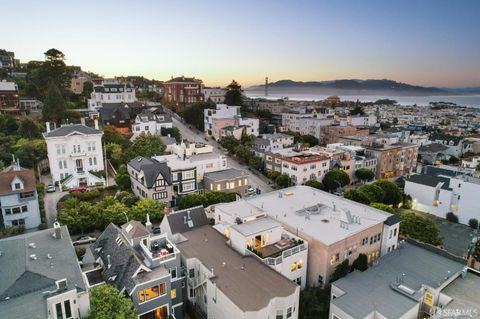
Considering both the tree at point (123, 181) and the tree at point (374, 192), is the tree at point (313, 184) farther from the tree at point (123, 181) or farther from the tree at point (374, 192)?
the tree at point (123, 181)

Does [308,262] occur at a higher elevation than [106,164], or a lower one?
lower

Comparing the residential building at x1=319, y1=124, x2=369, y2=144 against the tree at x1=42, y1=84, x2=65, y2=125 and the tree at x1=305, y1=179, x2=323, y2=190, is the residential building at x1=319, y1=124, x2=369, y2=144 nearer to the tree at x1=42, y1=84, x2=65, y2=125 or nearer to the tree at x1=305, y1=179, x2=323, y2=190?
the tree at x1=305, y1=179, x2=323, y2=190

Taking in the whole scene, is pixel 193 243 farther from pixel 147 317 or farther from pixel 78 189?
pixel 78 189

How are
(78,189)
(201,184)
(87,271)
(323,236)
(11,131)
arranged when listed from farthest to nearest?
(11,131) < (201,184) < (78,189) < (323,236) < (87,271)

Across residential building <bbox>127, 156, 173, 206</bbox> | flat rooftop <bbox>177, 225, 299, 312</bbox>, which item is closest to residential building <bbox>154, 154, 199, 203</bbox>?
residential building <bbox>127, 156, 173, 206</bbox>

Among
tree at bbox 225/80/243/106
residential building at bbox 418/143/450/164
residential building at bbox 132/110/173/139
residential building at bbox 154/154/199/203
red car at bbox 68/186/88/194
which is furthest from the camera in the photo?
tree at bbox 225/80/243/106

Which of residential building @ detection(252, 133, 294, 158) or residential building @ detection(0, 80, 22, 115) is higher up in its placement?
residential building @ detection(0, 80, 22, 115)

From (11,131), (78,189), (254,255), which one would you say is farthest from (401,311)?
(11,131)
